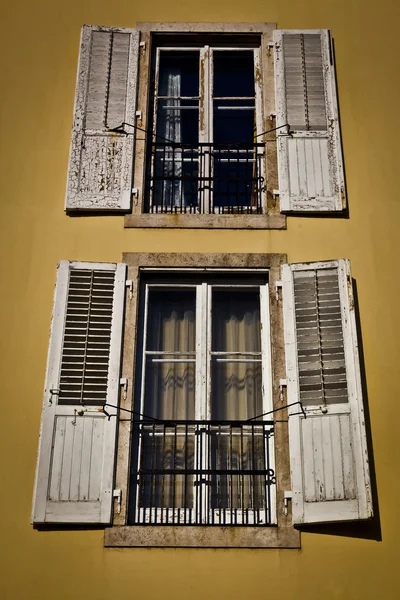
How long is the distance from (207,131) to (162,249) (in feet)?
4.58

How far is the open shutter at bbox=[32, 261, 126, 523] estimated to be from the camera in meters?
6.02

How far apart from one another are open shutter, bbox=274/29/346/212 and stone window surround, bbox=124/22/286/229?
87 millimetres

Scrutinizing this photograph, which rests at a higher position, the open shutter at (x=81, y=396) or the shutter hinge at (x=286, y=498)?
the open shutter at (x=81, y=396)

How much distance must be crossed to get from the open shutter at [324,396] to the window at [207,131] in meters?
1.06

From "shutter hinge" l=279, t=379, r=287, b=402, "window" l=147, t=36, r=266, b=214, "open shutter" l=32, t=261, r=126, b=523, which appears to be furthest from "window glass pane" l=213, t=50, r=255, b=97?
"shutter hinge" l=279, t=379, r=287, b=402

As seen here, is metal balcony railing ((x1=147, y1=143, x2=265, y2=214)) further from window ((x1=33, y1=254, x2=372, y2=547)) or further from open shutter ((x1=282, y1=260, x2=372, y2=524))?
open shutter ((x1=282, y1=260, x2=372, y2=524))

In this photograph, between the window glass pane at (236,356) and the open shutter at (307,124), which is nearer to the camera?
the window glass pane at (236,356)

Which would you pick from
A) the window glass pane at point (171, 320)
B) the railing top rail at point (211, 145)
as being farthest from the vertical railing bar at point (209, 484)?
the railing top rail at point (211, 145)

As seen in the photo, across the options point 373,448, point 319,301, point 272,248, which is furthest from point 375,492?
point 272,248

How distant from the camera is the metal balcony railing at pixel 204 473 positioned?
20.4ft

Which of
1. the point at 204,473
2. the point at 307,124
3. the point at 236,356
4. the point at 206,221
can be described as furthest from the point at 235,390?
the point at 307,124

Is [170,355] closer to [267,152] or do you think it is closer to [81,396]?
[81,396]

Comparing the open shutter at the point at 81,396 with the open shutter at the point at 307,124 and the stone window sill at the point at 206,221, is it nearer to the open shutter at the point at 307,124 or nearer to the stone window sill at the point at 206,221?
the stone window sill at the point at 206,221

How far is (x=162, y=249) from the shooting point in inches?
278
